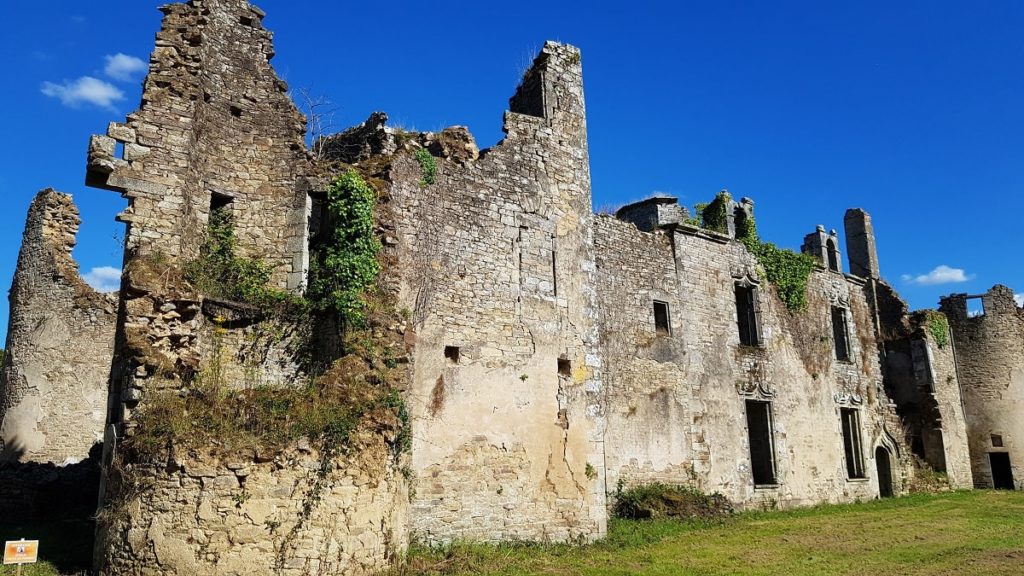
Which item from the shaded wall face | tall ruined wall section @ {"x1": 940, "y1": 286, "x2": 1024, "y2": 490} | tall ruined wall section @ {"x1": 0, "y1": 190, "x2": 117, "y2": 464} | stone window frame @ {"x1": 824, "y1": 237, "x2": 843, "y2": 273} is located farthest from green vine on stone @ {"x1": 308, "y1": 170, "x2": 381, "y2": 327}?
tall ruined wall section @ {"x1": 940, "y1": 286, "x2": 1024, "y2": 490}

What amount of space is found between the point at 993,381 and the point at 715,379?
1263cm

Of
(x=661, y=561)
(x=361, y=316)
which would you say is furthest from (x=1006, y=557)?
(x=361, y=316)

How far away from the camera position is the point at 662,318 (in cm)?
1648

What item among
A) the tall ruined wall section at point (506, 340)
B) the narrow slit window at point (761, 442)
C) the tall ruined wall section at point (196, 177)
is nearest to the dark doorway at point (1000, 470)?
the narrow slit window at point (761, 442)

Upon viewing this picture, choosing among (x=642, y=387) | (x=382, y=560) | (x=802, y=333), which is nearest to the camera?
(x=382, y=560)

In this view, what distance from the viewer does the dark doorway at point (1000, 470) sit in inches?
909

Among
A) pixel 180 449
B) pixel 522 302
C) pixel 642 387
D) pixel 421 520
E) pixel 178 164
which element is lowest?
pixel 421 520

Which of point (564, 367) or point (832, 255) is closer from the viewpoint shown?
point (564, 367)

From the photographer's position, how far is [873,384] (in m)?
21.7

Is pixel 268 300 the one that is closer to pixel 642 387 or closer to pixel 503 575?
pixel 503 575

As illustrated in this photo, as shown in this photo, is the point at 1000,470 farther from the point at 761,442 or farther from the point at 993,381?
the point at 761,442

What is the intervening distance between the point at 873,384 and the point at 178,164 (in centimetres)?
1944

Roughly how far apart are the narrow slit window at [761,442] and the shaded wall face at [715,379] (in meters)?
0.10

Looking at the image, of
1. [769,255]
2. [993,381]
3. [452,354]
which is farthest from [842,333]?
[452,354]
